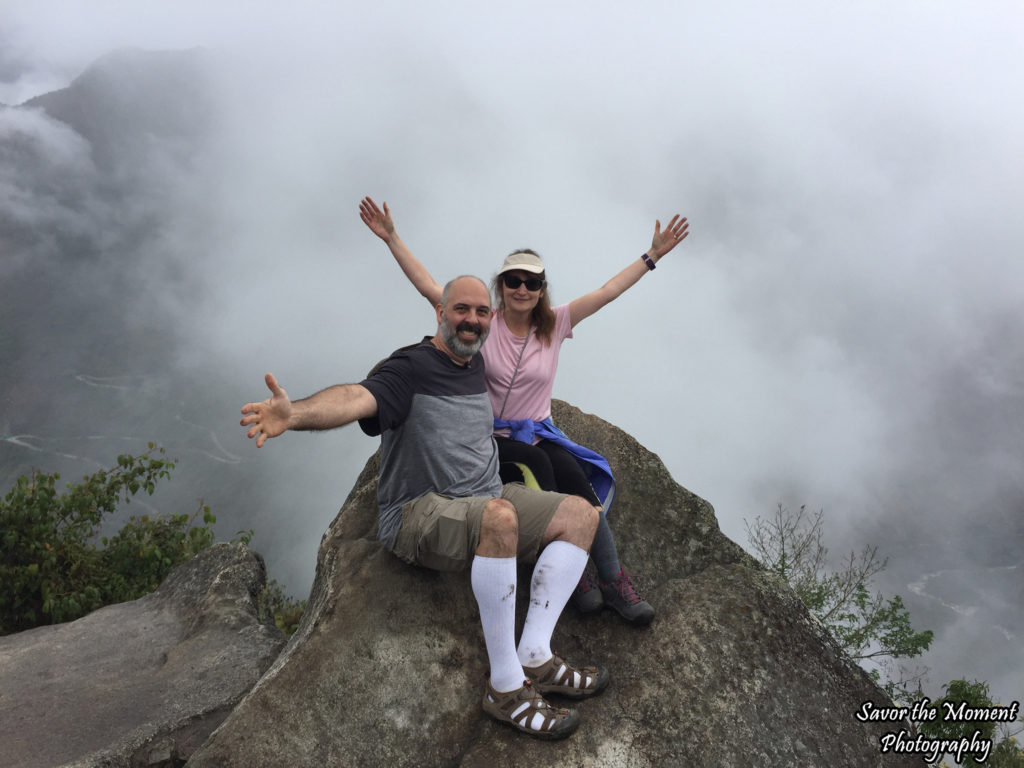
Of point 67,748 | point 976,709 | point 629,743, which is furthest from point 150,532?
point 976,709

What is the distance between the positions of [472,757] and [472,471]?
78.7 inches

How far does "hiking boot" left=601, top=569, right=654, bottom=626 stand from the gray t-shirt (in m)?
1.40

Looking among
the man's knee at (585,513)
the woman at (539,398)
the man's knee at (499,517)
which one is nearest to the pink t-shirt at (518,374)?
the woman at (539,398)

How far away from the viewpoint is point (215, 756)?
4.74 metres

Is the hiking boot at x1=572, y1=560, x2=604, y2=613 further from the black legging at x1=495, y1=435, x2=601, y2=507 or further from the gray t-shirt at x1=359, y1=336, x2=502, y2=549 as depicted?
the gray t-shirt at x1=359, y1=336, x2=502, y2=549

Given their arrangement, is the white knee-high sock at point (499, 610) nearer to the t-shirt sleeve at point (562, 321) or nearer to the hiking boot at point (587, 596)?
the hiking boot at point (587, 596)

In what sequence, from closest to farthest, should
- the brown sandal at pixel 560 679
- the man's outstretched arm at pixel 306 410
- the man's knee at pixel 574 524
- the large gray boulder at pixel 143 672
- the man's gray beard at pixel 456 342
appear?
the man's outstretched arm at pixel 306 410 < the brown sandal at pixel 560 679 < the man's knee at pixel 574 524 < the man's gray beard at pixel 456 342 < the large gray boulder at pixel 143 672

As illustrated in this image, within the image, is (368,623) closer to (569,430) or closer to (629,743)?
(629,743)

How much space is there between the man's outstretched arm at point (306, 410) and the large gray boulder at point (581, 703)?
1850 mm

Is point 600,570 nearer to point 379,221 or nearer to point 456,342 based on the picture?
point 456,342

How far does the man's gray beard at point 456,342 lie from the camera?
561 centimetres

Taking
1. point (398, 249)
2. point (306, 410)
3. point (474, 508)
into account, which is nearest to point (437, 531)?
point (474, 508)

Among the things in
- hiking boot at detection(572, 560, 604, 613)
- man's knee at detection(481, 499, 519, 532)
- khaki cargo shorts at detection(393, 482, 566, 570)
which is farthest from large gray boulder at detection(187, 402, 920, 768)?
man's knee at detection(481, 499, 519, 532)

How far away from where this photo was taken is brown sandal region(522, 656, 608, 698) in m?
5.21
